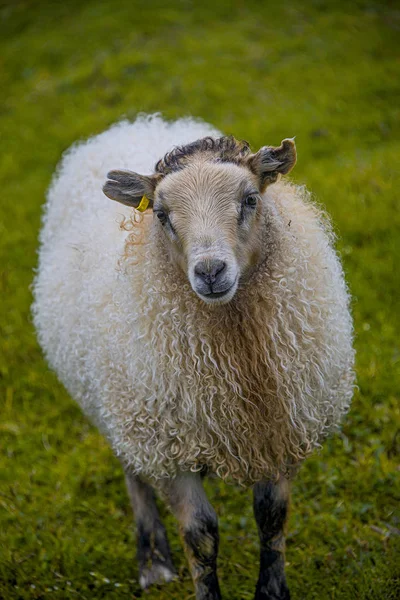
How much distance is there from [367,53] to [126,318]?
7.76 meters

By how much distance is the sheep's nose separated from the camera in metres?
3.00

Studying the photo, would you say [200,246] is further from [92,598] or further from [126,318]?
[92,598]

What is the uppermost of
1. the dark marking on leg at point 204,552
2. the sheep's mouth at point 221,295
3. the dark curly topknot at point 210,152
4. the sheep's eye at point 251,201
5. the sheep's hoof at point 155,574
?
the dark curly topknot at point 210,152

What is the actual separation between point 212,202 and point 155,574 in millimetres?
2311

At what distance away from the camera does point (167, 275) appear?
3516 mm

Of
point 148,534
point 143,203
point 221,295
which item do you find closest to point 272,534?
point 148,534

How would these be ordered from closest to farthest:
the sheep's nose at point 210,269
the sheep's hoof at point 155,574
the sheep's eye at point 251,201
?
the sheep's nose at point 210,269, the sheep's eye at point 251,201, the sheep's hoof at point 155,574

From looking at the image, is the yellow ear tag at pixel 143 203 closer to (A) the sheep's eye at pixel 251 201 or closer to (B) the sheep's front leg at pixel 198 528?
(A) the sheep's eye at pixel 251 201

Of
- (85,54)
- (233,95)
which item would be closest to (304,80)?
(233,95)

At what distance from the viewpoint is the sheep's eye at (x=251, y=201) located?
3340mm

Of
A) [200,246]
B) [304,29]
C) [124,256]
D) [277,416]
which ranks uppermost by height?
[200,246]

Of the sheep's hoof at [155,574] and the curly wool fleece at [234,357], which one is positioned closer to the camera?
the curly wool fleece at [234,357]

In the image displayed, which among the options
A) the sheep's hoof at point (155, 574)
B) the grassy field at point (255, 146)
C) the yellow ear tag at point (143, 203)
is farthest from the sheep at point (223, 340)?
the grassy field at point (255, 146)

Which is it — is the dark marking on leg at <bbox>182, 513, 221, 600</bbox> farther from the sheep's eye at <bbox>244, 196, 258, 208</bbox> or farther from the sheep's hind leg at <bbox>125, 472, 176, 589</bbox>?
the sheep's eye at <bbox>244, 196, 258, 208</bbox>
